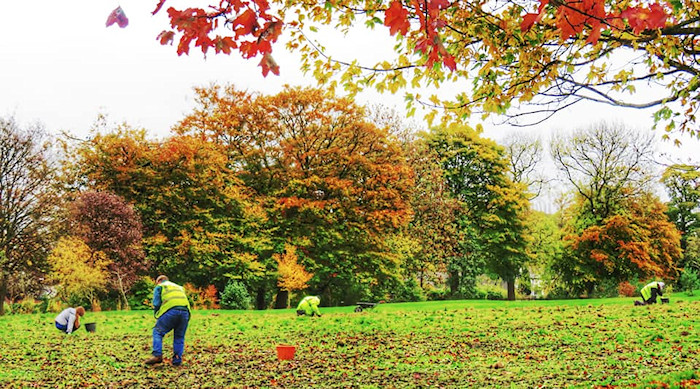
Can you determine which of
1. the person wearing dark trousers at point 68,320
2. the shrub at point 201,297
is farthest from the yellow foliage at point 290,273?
the person wearing dark trousers at point 68,320

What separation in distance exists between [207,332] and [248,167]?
59.4ft

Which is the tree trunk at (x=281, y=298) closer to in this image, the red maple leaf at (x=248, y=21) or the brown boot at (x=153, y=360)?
the brown boot at (x=153, y=360)

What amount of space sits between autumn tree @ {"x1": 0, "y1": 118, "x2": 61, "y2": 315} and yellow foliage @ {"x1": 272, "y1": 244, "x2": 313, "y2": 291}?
37.4 ft

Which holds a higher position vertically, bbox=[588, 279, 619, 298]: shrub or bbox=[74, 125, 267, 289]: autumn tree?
bbox=[74, 125, 267, 289]: autumn tree

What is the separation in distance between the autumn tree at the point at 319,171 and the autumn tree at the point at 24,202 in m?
7.89

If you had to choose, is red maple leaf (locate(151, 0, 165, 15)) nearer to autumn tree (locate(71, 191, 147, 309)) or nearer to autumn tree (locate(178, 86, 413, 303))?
autumn tree (locate(71, 191, 147, 309))

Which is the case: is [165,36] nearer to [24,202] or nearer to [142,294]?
[142,294]

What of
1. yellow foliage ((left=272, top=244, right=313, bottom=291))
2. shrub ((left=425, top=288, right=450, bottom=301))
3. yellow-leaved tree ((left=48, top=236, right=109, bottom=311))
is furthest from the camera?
shrub ((left=425, top=288, right=450, bottom=301))

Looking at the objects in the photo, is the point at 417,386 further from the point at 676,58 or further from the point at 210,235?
the point at 210,235

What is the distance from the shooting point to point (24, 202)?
2589 cm

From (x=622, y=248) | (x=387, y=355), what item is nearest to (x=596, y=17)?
(x=387, y=355)

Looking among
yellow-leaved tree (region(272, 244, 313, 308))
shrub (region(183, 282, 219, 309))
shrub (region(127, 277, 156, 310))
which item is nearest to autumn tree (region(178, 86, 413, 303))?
yellow-leaved tree (region(272, 244, 313, 308))

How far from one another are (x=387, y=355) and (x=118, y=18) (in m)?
8.36

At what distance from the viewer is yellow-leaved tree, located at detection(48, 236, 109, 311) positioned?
2197 centimetres
